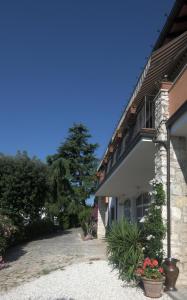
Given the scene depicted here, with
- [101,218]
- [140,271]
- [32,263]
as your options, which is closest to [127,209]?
[101,218]

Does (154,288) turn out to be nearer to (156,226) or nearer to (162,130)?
(156,226)

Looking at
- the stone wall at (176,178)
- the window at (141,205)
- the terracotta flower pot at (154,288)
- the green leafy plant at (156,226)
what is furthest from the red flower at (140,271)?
the window at (141,205)

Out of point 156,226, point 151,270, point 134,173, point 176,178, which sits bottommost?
point 151,270

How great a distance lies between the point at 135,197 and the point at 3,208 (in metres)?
6.99

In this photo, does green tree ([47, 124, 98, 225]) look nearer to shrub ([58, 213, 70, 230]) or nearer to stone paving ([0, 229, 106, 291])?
shrub ([58, 213, 70, 230])

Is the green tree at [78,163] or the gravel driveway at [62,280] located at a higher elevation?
the green tree at [78,163]

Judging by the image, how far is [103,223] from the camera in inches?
942

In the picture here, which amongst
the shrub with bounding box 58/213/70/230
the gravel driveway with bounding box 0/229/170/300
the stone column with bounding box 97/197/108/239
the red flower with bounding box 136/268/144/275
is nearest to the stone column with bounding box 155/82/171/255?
the red flower with bounding box 136/268/144/275

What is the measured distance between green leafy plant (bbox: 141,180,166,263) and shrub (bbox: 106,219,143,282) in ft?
1.31

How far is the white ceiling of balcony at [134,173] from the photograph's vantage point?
9.95 meters

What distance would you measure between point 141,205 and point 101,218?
311 inches

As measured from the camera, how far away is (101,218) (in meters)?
24.0

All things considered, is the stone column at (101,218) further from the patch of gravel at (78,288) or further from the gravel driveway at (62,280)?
the patch of gravel at (78,288)

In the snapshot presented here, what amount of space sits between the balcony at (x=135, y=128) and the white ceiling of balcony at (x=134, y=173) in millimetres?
159
